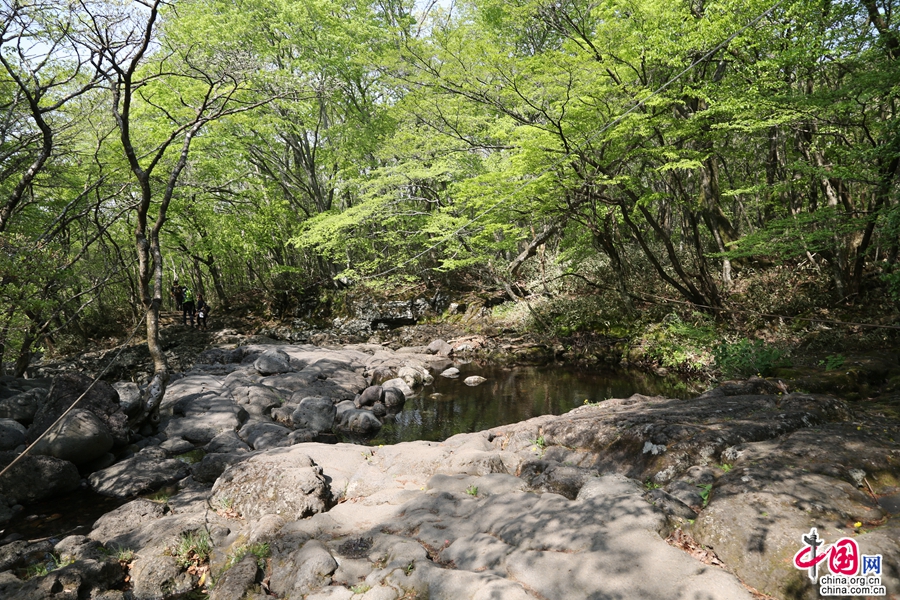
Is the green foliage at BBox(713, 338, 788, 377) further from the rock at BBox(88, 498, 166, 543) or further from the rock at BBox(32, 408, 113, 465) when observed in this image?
the rock at BBox(32, 408, 113, 465)

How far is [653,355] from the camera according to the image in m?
11.9

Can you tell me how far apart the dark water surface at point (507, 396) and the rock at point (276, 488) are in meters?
3.36

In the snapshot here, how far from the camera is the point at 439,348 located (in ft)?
51.5

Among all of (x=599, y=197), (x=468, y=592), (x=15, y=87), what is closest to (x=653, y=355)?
(x=599, y=197)

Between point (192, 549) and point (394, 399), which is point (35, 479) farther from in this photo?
Result: point (394, 399)

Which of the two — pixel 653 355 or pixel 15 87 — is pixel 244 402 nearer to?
pixel 15 87

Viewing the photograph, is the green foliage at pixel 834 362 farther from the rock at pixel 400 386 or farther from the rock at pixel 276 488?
the rock at pixel 400 386

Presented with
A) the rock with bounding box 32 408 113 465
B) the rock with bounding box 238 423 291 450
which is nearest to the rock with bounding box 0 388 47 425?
the rock with bounding box 32 408 113 465

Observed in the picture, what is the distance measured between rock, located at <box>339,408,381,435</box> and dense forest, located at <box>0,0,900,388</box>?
3.88 metres

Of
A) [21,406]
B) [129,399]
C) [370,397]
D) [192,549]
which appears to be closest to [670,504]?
→ [192,549]

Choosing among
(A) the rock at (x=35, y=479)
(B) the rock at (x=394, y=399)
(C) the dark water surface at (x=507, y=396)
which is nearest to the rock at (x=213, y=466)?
(A) the rock at (x=35, y=479)

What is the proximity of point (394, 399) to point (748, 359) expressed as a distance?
7.87 m

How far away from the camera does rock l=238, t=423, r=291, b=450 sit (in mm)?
7742

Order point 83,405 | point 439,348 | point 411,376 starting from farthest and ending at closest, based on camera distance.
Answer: point 439,348, point 411,376, point 83,405
